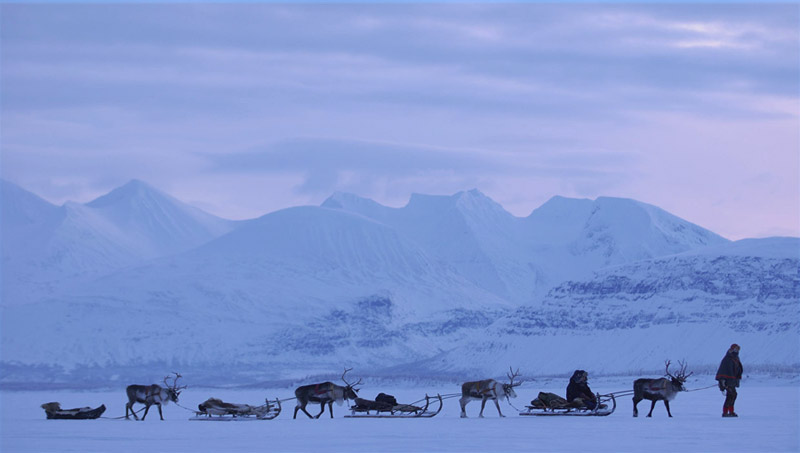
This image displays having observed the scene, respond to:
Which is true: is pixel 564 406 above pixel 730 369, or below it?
below

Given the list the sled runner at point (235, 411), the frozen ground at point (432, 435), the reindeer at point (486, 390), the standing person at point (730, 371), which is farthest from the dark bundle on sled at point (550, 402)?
the sled runner at point (235, 411)

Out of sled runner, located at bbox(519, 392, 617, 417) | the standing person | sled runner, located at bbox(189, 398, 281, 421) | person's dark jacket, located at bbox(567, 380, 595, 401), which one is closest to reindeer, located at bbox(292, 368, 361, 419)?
sled runner, located at bbox(189, 398, 281, 421)

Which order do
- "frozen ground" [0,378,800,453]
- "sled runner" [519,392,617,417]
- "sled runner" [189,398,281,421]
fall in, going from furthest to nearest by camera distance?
"sled runner" [189,398,281,421] < "sled runner" [519,392,617,417] < "frozen ground" [0,378,800,453]

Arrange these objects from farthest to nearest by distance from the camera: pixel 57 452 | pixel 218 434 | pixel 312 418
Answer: pixel 312 418
pixel 218 434
pixel 57 452

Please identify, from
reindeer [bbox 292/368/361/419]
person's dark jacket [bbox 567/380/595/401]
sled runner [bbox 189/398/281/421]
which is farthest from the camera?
sled runner [bbox 189/398/281/421]

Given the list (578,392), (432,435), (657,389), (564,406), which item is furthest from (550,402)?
(432,435)

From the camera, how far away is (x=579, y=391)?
A: 179 feet

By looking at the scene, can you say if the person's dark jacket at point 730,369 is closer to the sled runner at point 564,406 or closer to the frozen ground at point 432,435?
the frozen ground at point 432,435

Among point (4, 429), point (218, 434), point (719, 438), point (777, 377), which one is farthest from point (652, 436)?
point (777, 377)

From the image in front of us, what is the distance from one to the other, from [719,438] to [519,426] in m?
9.54

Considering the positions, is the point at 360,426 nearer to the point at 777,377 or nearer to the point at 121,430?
the point at 121,430

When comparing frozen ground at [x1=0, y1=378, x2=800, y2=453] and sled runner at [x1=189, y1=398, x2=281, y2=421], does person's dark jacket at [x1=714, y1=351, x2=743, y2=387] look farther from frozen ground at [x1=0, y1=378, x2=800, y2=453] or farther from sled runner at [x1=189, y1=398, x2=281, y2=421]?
sled runner at [x1=189, y1=398, x2=281, y2=421]

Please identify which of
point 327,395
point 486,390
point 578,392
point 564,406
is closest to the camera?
point 564,406

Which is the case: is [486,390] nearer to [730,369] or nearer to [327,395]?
[327,395]
